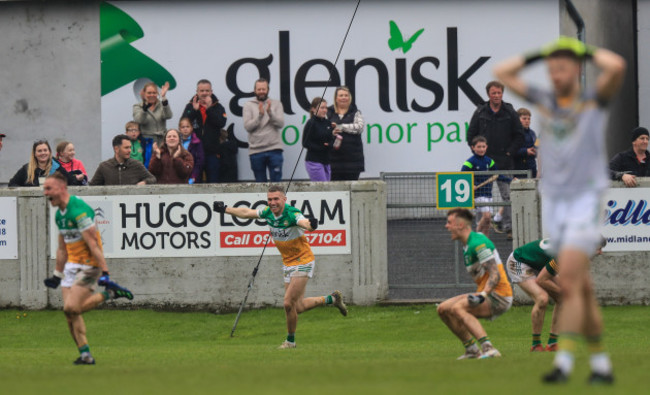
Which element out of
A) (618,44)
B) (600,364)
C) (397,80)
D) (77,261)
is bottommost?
(600,364)

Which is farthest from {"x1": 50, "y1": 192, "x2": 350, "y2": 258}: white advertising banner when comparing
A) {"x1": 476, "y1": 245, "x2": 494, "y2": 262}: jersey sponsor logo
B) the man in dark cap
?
{"x1": 476, "y1": 245, "x2": 494, "y2": 262}: jersey sponsor logo

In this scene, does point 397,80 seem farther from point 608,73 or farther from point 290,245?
point 608,73

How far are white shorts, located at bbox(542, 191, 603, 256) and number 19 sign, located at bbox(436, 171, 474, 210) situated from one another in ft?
34.1

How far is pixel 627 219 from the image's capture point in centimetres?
1902

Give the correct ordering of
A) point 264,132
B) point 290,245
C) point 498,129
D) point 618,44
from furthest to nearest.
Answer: point 618,44 → point 264,132 → point 498,129 → point 290,245

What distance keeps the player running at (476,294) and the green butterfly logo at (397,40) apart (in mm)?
10375

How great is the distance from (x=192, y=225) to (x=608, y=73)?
11.9 m

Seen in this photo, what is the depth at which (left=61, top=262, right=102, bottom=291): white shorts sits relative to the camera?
13672 mm

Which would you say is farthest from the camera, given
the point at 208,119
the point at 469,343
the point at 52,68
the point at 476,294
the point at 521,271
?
the point at 52,68

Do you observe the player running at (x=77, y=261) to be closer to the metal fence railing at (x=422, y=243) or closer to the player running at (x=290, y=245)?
the player running at (x=290, y=245)

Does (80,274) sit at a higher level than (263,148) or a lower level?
lower

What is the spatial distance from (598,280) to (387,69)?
20.8 ft

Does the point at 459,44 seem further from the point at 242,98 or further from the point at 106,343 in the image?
the point at 106,343

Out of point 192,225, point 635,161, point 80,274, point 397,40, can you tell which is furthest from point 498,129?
point 80,274
